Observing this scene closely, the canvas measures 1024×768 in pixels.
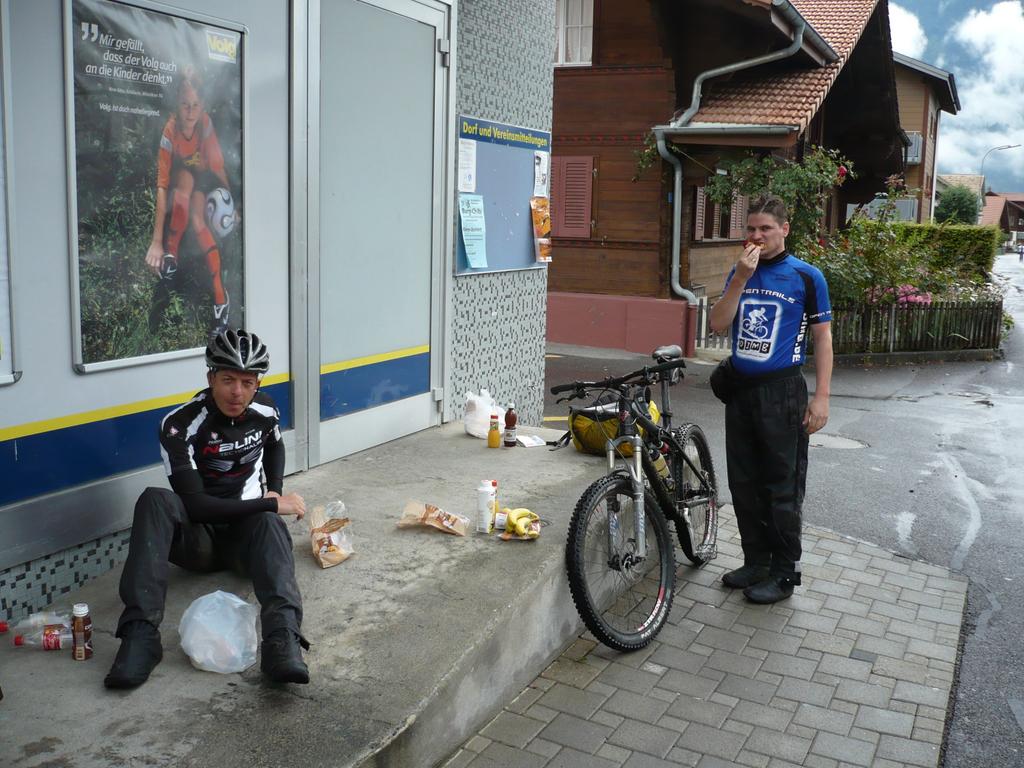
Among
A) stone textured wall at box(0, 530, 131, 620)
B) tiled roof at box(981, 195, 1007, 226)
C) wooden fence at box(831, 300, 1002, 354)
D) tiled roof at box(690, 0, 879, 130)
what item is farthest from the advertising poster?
tiled roof at box(981, 195, 1007, 226)

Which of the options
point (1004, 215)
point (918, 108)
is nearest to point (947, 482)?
point (918, 108)

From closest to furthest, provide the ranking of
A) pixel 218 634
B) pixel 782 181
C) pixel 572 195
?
pixel 218 634 < pixel 782 181 < pixel 572 195

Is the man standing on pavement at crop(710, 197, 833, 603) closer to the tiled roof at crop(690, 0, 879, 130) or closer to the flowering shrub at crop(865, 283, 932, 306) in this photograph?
the tiled roof at crop(690, 0, 879, 130)

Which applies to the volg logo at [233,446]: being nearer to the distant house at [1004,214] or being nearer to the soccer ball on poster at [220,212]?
the soccer ball on poster at [220,212]

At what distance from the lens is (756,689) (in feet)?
15.6

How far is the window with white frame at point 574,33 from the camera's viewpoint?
1723 cm

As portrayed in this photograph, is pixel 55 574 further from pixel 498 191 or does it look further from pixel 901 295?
pixel 901 295

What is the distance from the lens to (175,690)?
3650 millimetres

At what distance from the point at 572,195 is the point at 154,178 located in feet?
43.4

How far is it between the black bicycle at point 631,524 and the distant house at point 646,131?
35.2ft

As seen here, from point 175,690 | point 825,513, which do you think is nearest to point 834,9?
point 825,513

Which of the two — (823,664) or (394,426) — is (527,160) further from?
(823,664)

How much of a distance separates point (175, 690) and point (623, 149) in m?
14.5

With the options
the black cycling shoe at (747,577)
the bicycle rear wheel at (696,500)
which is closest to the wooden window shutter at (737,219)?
the bicycle rear wheel at (696,500)
